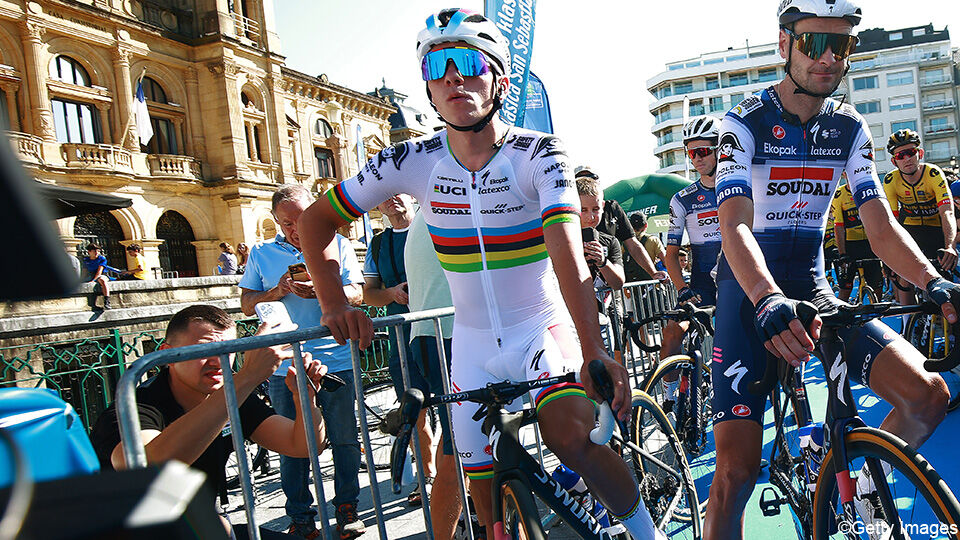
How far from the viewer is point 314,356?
453cm

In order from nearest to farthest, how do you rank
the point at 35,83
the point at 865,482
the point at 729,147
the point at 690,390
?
Answer: the point at 865,482 < the point at 729,147 < the point at 690,390 < the point at 35,83

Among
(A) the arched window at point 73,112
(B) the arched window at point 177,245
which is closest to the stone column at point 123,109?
(A) the arched window at point 73,112

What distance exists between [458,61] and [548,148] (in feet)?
1.61

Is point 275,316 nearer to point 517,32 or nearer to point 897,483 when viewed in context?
point 897,483

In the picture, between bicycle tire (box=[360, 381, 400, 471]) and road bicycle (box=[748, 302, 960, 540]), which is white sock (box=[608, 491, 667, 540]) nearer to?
road bicycle (box=[748, 302, 960, 540])

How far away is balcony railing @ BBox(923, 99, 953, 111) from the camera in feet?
282

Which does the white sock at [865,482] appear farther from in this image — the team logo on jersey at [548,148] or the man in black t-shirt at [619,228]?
the man in black t-shirt at [619,228]

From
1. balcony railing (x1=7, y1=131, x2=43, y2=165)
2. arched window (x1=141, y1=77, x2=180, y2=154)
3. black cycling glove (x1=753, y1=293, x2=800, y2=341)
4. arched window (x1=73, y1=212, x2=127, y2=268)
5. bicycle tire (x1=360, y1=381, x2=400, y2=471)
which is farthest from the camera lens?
arched window (x1=141, y1=77, x2=180, y2=154)

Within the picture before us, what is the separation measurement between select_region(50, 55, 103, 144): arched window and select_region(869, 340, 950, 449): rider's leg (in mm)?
29063

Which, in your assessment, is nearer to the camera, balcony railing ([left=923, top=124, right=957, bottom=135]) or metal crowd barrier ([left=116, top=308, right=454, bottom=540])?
metal crowd barrier ([left=116, top=308, right=454, bottom=540])

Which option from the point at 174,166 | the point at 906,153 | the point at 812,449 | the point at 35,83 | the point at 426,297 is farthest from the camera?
the point at 174,166

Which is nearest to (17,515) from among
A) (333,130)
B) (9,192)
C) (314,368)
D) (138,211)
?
(9,192)

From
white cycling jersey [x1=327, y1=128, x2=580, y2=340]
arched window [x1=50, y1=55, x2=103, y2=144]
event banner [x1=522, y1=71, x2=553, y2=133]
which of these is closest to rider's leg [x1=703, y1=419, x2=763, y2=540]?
white cycling jersey [x1=327, y1=128, x2=580, y2=340]

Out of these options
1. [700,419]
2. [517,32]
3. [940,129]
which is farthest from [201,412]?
[940,129]
